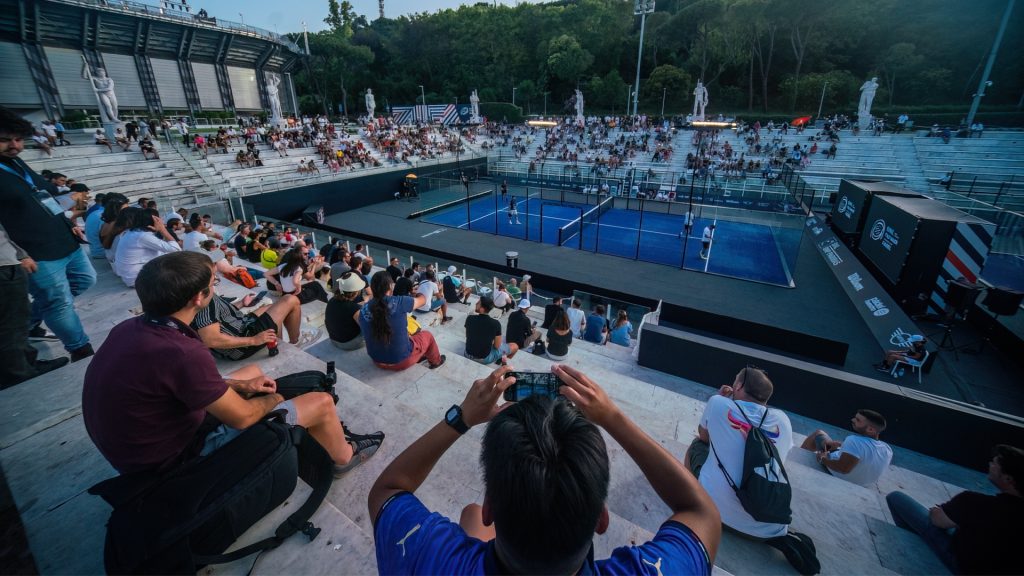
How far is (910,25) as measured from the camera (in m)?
42.3

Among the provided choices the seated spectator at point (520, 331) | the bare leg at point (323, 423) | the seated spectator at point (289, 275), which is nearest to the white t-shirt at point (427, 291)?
the seated spectator at point (520, 331)

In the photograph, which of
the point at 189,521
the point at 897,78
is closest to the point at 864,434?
→ the point at 189,521

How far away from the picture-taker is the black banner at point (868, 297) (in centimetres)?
895

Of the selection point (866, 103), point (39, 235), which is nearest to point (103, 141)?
point (39, 235)

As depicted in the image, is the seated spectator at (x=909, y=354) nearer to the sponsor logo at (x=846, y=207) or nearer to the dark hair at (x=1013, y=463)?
the dark hair at (x=1013, y=463)

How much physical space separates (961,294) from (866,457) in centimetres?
849

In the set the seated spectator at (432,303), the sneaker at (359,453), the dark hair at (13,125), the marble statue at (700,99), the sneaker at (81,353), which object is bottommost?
the seated spectator at (432,303)

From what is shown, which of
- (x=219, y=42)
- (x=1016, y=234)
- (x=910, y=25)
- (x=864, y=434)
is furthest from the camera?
(x=910, y=25)

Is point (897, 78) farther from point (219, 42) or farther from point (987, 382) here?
point (219, 42)

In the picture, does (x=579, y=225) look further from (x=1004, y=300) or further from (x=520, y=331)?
(x=520, y=331)

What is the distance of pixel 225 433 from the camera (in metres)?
2.28

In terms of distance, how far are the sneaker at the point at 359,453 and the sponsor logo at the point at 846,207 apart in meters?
17.4

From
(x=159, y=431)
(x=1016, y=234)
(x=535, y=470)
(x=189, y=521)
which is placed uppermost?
(x=535, y=470)

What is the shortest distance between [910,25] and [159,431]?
66329 millimetres
